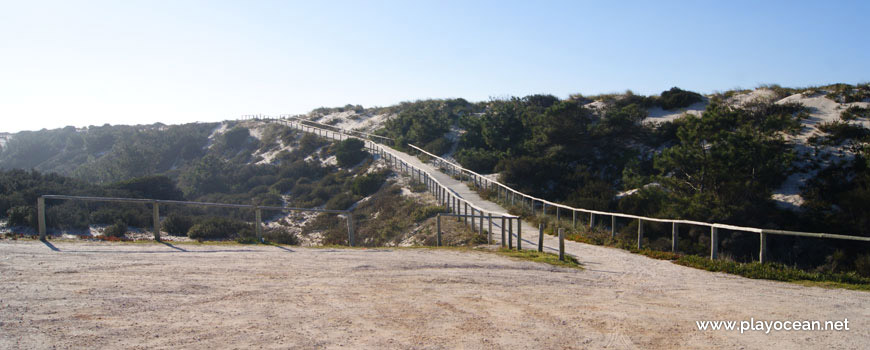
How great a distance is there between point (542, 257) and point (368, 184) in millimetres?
24181

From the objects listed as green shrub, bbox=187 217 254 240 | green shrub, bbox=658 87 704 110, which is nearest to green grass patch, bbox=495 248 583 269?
green shrub, bbox=187 217 254 240

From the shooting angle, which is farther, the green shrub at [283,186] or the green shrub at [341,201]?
the green shrub at [283,186]

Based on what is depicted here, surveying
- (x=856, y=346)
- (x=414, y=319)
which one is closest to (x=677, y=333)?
(x=856, y=346)

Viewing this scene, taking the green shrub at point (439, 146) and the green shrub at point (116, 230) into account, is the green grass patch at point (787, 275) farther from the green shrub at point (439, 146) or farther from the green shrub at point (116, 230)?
the green shrub at point (439, 146)

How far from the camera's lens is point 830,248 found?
62.7ft

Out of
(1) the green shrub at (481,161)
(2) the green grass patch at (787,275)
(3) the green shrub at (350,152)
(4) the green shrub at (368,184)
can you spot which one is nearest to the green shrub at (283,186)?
(3) the green shrub at (350,152)

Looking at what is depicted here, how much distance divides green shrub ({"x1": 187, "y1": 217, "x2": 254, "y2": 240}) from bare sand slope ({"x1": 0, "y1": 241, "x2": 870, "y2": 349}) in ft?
23.1

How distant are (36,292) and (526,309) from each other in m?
5.62

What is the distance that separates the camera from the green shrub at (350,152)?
45.0m

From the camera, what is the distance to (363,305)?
6504 millimetres

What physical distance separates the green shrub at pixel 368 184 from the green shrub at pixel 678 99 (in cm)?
2154

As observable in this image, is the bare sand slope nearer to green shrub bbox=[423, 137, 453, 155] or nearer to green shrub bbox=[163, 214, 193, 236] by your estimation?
green shrub bbox=[163, 214, 193, 236]

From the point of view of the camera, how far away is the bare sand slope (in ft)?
17.0

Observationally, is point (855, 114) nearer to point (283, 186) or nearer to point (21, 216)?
point (283, 186)
